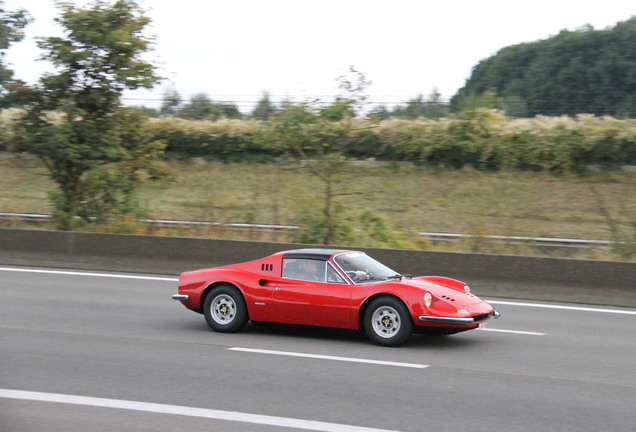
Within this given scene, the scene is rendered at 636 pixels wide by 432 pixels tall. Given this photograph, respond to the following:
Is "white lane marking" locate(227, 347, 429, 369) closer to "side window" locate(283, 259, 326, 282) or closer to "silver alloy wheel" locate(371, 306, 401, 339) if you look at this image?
"silver alloy wheel" locate(371, 306, 401, 339)

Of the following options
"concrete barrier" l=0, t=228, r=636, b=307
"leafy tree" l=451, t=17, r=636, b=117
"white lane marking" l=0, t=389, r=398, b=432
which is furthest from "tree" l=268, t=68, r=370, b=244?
"leafy tree" l=451, t=17, r=636, b=117

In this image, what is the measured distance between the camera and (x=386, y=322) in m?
8.68

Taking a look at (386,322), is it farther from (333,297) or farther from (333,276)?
Result: (333,276)

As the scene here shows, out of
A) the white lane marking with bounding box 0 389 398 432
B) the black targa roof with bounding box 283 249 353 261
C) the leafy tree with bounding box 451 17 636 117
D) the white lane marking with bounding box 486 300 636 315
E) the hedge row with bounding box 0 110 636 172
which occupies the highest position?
the leafy tree with bounding box 451 17 636 117

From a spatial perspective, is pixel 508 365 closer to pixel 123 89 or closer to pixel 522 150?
pixel 123 89

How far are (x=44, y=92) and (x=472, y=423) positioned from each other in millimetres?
16870

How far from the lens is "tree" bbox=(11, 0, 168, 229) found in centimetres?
1892

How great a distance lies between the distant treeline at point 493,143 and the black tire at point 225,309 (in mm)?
19016

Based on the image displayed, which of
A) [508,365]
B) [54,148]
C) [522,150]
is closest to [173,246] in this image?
[54,148]

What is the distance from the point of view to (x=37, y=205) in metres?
31.1

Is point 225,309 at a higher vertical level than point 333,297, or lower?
lower

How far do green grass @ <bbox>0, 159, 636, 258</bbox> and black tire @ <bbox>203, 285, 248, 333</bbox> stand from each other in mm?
13446

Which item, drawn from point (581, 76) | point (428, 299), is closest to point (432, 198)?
point (428, 299)

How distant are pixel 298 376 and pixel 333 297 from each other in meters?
1.72
